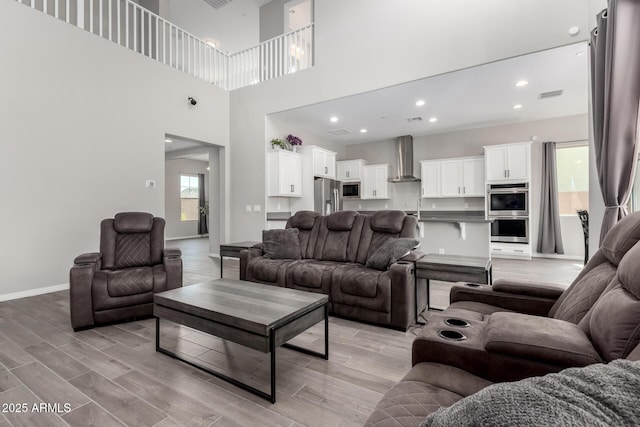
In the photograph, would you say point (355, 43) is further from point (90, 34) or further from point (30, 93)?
point (30, 93)

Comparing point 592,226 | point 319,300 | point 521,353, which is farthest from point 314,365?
point 592,226

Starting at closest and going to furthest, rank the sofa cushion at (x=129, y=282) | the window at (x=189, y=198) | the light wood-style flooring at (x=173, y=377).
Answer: the light wood-style flooring at (x=173, y=377) → the sofa cushion at (x=129, y=282) → the window at (x=189, y=198)

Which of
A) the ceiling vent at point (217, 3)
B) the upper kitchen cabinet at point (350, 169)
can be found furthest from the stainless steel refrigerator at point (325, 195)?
the ceiling vent at point (217, 3)

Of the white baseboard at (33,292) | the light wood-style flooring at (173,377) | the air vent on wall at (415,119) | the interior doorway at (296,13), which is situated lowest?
the light wood-style flooring at (173,377)

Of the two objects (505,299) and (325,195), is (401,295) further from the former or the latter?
(325,195)

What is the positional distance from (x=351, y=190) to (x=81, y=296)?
6703 millimetres

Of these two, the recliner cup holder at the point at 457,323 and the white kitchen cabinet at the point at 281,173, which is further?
the white kitchen cabinet at the point at 281,173

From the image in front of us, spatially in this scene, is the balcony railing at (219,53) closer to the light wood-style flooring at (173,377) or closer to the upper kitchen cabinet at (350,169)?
the upper kitchen cabinet at (350,169)

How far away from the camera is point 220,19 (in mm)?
7180

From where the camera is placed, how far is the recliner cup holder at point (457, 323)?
1403 millimetres

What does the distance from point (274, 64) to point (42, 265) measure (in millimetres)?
5449

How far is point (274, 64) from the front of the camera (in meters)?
6.33

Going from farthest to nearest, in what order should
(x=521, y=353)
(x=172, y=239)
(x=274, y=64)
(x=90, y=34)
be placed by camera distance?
(x=172, y=239) → (x=274, y=64) → (x=90, y=34) → (x=521, y=353)

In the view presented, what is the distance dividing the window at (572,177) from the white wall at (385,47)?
155 inches
